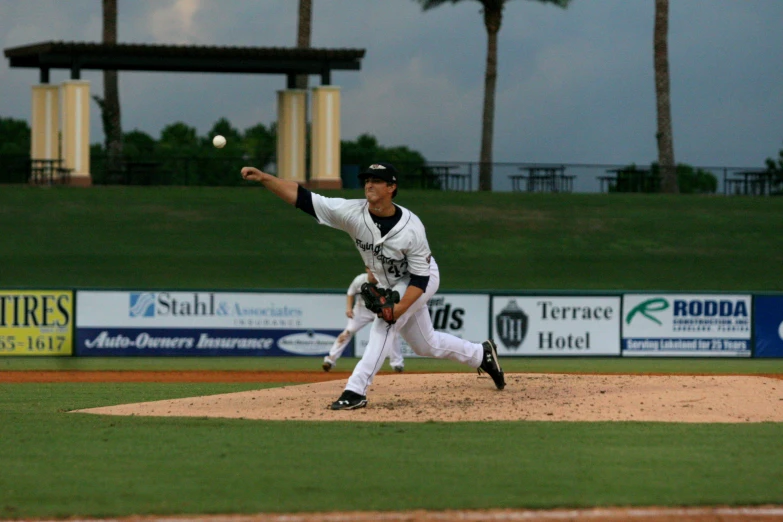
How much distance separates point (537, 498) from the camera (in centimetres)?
630

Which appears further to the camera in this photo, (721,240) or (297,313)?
(721,240)

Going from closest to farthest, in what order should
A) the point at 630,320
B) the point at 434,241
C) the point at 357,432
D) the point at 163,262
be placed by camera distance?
the point at 357,432 → the point at 630,320 → the point at 163,262 → the point at 434,241

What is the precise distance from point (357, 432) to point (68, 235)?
24.0 meters

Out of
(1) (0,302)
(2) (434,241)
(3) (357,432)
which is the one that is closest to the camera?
Answer: (3) (357,432)

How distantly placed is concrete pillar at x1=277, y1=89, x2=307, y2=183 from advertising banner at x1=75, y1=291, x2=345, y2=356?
1792cm

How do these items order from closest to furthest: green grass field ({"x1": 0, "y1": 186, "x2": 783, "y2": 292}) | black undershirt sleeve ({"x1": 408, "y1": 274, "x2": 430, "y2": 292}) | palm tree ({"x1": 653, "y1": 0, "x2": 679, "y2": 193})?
black undershirt sleeve ({"x1": 408, "y1": 274, "x2": 430, "y2": 292}) → green grass field ({"x1": 0, "y1": 186, "x2": 783, "y2": 292}) → palm tree ({"x1": 653, "y1": 0, "x2": 679, "y2": 193})

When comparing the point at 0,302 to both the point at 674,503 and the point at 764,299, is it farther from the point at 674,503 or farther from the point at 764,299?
the point at 674,503

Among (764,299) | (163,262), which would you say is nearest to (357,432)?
(764,299)

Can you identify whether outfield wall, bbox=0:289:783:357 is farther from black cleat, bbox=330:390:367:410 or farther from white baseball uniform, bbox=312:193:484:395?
black cleat, bbox=330:390:367:410

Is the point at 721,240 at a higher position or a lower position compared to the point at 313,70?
lower

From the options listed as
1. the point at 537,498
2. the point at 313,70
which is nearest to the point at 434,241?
the point at 313,70

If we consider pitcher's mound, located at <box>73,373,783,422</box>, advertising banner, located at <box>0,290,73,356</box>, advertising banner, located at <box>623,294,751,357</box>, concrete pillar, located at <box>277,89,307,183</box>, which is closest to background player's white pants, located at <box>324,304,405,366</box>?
pitcher's mound, located at <box>73,373,783,422</box>

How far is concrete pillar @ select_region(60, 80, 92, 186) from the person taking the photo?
3506cm

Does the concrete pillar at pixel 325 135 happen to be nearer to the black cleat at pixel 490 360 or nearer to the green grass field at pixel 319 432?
the green grass field at pixel 319 432
